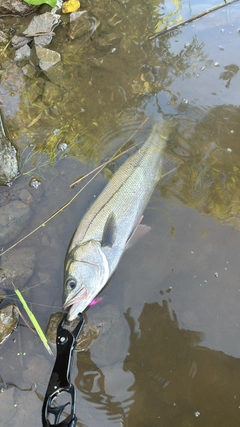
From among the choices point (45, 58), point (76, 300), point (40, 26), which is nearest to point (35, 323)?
point (76, 300)

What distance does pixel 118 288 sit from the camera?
356 centimetres

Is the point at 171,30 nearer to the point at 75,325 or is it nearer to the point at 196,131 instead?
the point at 196,131

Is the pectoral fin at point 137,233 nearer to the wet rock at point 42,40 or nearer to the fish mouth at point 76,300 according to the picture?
the fish mouth at point 76,300

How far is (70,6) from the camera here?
574 cm

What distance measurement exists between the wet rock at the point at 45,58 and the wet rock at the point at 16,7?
135cm

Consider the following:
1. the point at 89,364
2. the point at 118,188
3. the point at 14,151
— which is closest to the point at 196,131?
the point at 118,188

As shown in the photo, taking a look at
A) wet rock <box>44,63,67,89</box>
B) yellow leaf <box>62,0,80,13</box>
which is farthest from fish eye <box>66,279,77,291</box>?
yellow leaf <box>62,0,80,13</box>

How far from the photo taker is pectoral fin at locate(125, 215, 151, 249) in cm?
371

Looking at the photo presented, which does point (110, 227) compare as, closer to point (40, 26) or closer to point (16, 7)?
point (40, 26)

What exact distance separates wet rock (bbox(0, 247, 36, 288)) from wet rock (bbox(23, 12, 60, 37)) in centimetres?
382

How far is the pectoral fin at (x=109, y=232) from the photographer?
3.54 meters

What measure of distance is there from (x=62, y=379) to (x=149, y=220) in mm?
1937

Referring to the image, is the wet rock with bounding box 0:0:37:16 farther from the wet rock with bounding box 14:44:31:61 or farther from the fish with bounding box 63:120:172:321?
the fish with bounding box 63:120:172:321

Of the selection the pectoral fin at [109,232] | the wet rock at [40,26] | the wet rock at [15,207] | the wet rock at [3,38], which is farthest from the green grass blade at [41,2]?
the pectoral fin at [109,232]
